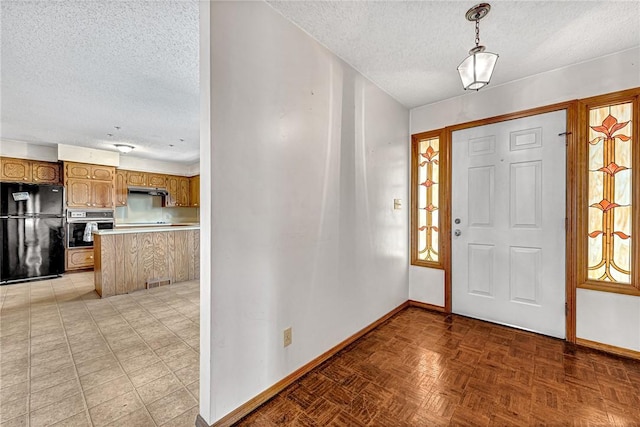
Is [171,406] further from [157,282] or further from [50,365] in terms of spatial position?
[157,282]

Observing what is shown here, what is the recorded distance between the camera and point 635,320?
209 cm

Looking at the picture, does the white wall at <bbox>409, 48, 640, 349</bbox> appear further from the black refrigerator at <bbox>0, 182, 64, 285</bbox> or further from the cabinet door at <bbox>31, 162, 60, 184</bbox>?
the cabinet door at <bbox>31, 162, 60, 184</bbox>

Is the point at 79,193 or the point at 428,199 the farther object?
the point at 79,193

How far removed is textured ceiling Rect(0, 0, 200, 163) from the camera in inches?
69.9

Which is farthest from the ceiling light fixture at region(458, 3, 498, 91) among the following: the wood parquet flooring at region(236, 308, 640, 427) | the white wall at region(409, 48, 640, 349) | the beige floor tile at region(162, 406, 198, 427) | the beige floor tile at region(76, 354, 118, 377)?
the beige floor tile at region(76, 354, 118, 377)

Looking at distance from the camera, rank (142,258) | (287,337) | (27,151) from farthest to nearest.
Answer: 1. (27,151)
2. (142,258)
3. (287,337)

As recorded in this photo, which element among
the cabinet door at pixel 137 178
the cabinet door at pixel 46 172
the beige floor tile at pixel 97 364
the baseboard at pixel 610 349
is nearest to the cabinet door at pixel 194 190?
the cabinet door at pixel 137 178

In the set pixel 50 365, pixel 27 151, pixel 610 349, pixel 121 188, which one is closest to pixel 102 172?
pixel 121 188

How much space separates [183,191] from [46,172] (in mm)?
2583

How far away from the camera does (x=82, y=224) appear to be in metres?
5.14

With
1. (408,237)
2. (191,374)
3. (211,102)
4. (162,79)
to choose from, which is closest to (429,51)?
(211,102)

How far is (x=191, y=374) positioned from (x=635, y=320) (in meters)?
3.47

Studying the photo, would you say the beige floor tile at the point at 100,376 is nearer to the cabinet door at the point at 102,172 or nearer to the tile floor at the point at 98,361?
the tile floor at the point at 98,361

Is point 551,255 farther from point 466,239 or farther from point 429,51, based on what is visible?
point 429,51
